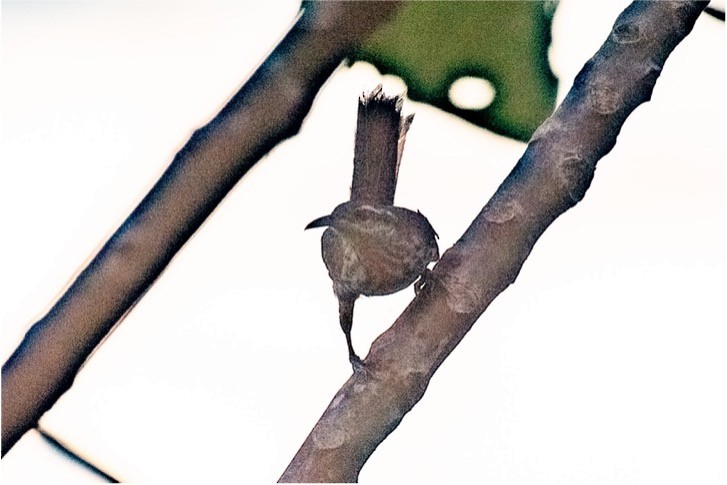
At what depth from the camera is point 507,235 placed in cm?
76

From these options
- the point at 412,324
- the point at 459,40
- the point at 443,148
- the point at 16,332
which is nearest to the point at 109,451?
the point at 16,332

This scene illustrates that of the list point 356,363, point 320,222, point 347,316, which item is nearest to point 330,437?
point 356,363

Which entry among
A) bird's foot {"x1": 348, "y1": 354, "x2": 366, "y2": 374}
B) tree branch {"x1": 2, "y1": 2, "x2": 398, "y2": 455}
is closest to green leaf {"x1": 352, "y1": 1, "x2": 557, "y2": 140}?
tree branch {"x1": 2, "y1": 2, "x2": 398, "y2": 455}

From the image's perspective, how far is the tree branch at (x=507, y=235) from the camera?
742mm

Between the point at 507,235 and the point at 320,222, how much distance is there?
1.27 ft

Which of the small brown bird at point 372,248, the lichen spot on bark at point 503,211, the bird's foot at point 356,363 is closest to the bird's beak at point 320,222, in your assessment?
the small brown bird at point 372,248

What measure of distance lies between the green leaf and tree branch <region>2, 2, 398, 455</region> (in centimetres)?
4

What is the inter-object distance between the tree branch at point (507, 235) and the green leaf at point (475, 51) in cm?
10

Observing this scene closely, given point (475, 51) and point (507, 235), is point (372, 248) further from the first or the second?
point (475, 51)

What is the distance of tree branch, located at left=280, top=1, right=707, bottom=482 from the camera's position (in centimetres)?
74

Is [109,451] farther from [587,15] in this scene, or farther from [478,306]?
[587,15]

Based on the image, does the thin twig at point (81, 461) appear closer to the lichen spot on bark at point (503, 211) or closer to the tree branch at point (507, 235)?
the tree branch at point (507, 235)

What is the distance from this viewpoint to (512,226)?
2.47 ft

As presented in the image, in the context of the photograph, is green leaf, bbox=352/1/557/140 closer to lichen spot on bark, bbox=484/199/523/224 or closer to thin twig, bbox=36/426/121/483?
lichen spot on bark, bbox=484/199/523/224
